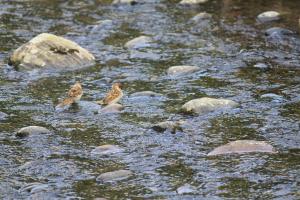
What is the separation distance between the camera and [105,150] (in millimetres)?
6359

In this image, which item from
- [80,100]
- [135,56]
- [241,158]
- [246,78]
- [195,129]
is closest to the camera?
[241,158]

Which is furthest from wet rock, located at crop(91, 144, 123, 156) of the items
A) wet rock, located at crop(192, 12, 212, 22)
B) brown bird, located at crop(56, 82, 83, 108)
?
wet rock, located at crop(192, 12, 212, 22)

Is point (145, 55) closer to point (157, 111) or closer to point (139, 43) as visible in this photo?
point (139, 43)

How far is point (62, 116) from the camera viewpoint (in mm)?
7430

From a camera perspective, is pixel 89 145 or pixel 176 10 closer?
pixel 89 145

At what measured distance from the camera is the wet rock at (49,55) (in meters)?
9.34

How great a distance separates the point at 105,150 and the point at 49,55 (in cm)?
334

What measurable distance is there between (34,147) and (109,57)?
361 centimetres

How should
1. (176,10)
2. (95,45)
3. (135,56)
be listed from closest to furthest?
1. (135,56)
2. (95,45)
3. (176,10)

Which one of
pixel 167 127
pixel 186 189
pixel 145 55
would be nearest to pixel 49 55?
pixel 145 55

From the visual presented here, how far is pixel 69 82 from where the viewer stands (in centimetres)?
Answer: 876


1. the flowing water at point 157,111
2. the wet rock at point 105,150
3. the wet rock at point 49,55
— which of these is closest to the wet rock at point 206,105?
the flowing water at point 157,111

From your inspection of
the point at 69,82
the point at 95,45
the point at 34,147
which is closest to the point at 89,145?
the point at 34,147

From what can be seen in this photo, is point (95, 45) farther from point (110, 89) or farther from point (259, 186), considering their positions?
point (259, 186)
